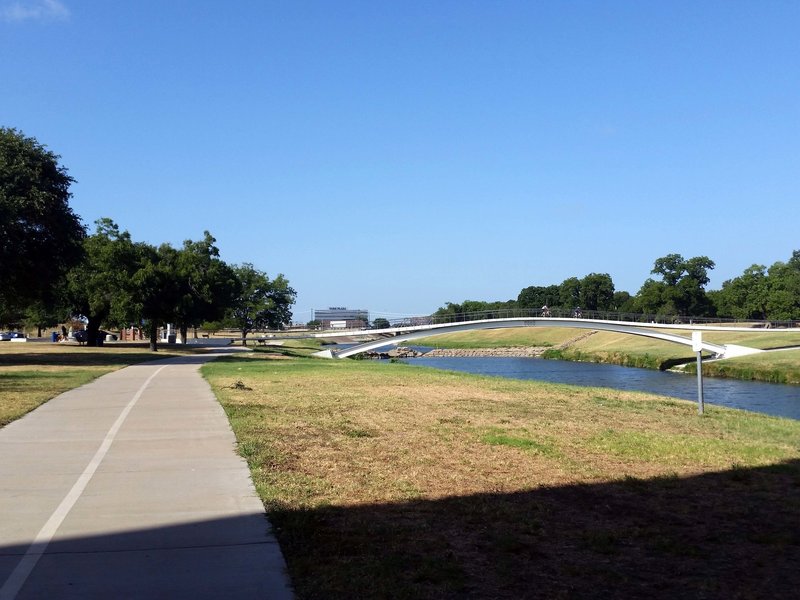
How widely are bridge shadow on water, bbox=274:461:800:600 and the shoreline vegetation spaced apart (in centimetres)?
4199

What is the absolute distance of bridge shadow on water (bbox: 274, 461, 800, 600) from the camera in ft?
17.4

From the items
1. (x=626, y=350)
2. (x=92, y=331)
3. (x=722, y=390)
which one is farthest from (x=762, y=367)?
(x=92, y=331)

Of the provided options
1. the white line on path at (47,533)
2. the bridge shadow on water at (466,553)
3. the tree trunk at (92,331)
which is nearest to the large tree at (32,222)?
the tree trunk at (92,331)

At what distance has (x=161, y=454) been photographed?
10.4 m

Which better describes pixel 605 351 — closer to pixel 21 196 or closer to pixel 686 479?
pixel 21 196

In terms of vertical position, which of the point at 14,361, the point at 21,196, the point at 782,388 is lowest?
the point at 782,388

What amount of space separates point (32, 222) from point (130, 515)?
30.8 meters

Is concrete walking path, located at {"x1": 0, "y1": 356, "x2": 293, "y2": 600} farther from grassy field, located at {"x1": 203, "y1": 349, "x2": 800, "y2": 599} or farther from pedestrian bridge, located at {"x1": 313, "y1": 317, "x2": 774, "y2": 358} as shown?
pedestrian bridge, located at {"x1": 313, "y1": 317, "x2": 774, "y2": 358}

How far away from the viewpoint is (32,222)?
3431 cm

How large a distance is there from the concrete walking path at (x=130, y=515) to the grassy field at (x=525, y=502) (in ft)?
1.26

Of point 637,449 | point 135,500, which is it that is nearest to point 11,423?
point 135,500

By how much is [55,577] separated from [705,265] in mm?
133805

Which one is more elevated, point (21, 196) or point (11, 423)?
point (21, 196)

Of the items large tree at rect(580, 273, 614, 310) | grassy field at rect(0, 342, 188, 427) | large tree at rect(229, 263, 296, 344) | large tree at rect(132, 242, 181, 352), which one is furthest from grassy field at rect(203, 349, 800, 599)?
large tree at rect(580, 273, 614, 310)
